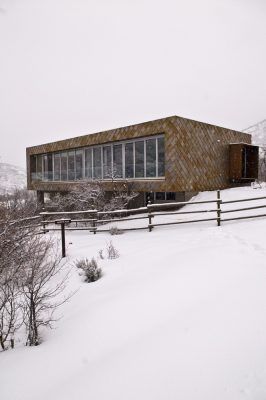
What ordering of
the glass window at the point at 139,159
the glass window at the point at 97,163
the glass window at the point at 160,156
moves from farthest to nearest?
Result: the glass window at the point at 97,163, the glass window at the point at 139,159, the glass window at the point at 160,156

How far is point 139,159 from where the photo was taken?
16500mm

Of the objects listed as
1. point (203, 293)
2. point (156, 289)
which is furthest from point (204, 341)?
point (156, 289)

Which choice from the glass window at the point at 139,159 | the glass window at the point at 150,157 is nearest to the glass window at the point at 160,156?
the glass window at the point at 150,157

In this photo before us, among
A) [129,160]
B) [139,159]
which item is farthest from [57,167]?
[139,159]

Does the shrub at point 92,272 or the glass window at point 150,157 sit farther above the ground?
the glass window at point 150,157

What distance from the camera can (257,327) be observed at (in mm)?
3574

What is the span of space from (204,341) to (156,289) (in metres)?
1.58

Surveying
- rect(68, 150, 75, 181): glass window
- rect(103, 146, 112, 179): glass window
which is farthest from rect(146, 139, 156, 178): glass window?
rect(68, 150, 75, 181): glass window

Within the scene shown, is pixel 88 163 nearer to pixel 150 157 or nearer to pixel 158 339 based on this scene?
pixel 150 157

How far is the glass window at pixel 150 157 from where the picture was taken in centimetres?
1559

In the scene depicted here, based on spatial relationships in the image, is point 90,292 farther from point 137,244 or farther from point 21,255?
point 137,244

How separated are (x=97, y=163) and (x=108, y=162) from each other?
4.06 feet

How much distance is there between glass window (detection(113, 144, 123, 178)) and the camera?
17586 mm

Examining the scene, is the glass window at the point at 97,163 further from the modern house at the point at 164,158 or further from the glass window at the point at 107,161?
the glass window at the point at 107,161
